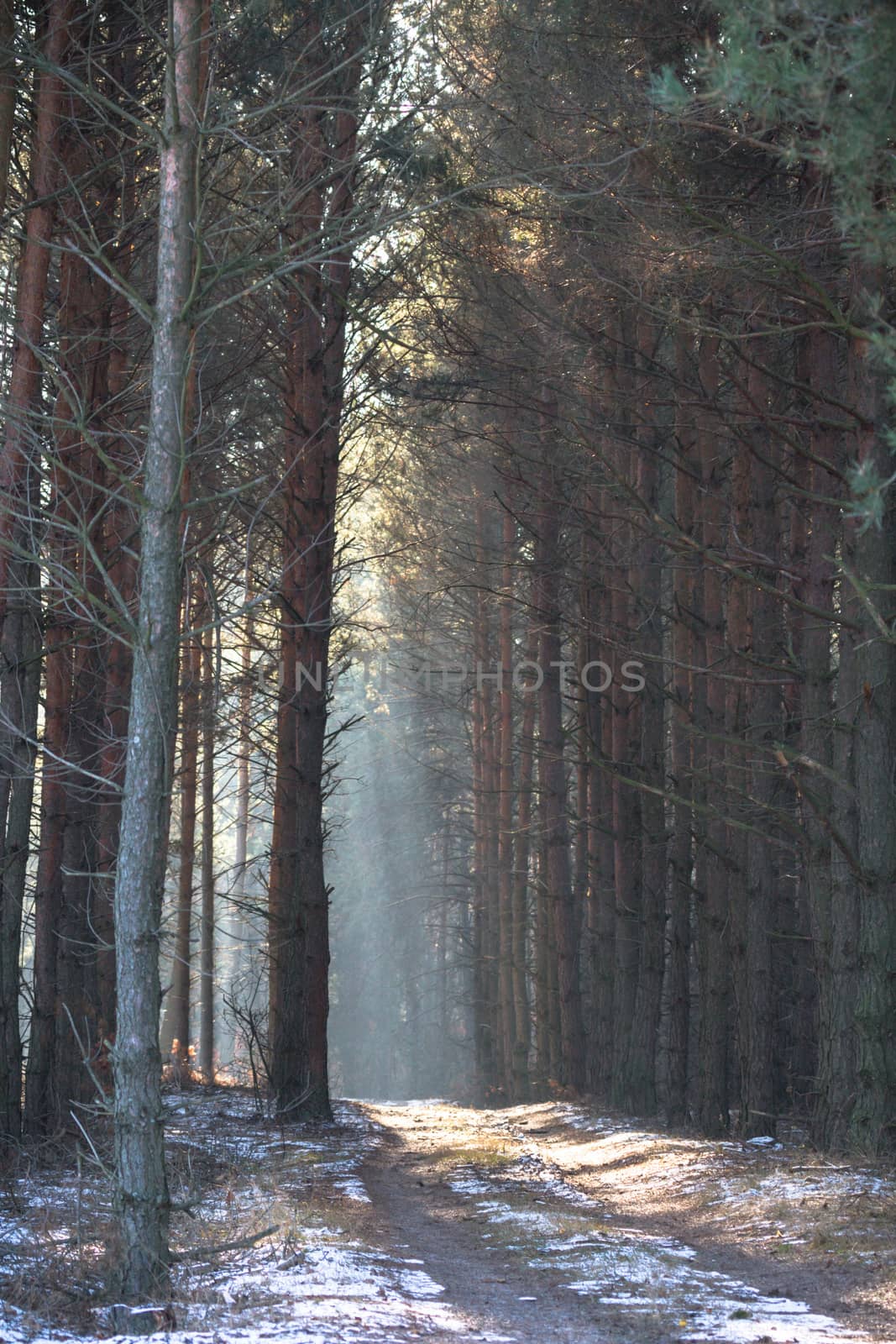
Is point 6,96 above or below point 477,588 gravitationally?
above

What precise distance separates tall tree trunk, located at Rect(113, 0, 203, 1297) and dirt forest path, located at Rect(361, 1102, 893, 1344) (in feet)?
4.85

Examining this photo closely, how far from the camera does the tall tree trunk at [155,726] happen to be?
521 cm

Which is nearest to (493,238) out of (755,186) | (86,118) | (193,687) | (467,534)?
(755,186)

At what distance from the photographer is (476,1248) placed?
6969 mm

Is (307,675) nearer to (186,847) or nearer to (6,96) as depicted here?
(6,96)

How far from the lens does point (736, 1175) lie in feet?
28.5

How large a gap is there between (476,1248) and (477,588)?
606cm

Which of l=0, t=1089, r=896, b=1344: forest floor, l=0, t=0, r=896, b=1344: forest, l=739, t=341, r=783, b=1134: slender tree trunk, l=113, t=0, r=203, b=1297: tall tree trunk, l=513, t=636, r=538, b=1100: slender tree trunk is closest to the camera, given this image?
l=0, t=1089, r=896, b=1344: forest floor

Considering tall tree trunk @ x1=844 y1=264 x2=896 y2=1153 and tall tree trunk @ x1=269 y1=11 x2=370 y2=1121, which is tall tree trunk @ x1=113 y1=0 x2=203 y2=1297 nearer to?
tall tree trunk @ x1=844 y1=264 x2=896 y2=1153

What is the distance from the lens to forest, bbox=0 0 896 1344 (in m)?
5.38

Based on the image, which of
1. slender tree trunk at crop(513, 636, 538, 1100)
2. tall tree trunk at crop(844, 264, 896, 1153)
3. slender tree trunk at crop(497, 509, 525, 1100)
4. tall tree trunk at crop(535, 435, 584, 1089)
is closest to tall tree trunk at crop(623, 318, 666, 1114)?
tall tree trunk at crop(535, 435, 584, 1089)

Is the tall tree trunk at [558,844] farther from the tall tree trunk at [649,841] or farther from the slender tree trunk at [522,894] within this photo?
the tall tree trunk at [649,841]

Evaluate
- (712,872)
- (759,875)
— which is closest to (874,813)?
(759,875)

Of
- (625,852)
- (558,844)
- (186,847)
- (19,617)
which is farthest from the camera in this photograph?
(186,847)
